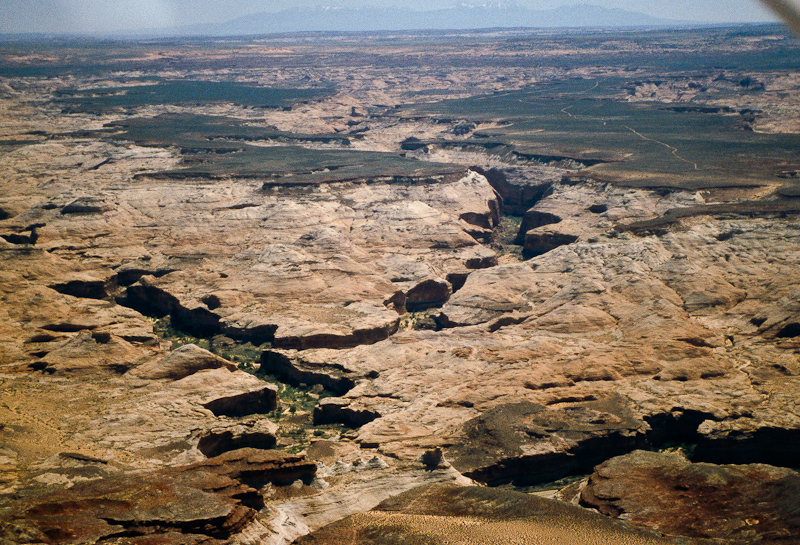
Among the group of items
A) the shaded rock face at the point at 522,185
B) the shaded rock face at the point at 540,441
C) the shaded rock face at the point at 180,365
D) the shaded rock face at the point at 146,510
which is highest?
the shaded rock face at the point at 522,185

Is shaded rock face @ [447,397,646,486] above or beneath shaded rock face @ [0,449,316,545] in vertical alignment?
beneath

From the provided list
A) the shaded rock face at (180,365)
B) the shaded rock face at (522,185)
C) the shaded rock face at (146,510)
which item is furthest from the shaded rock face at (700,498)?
the shaded rock face at (522,185)

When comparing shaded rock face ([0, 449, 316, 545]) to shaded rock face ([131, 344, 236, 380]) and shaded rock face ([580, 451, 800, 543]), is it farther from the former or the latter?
shaded rock face ([580, 451, 800, 543])

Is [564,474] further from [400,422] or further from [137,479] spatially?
[137,479]

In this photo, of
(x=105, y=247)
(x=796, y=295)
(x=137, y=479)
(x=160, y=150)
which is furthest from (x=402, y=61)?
(x=137, y=479)

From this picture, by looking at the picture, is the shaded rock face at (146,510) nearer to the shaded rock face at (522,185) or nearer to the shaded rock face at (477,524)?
the shaded rock face at (477,524)

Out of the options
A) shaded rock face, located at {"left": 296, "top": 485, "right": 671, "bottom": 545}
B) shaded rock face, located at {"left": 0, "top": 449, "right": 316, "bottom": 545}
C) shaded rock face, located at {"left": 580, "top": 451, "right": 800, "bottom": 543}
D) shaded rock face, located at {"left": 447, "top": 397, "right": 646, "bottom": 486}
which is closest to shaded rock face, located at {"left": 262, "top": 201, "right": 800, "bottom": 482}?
shaded rock face, located at {"left": 447, "top": 397, "right": 646, "bottom": 486}
